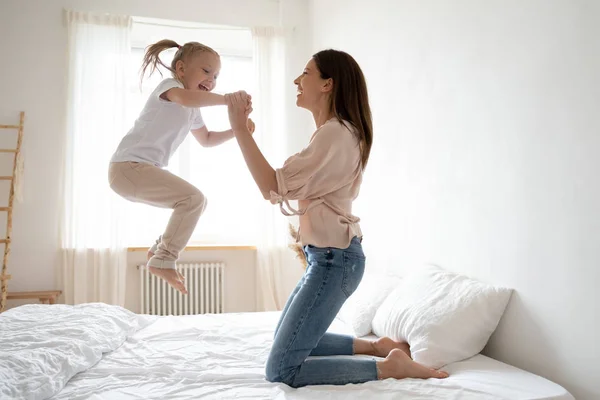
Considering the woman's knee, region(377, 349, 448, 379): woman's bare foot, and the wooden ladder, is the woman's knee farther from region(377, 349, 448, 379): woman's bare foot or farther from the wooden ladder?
the wooden ladder

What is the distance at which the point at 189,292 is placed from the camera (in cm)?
387

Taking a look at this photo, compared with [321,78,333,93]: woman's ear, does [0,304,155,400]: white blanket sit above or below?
below

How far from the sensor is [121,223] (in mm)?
3721

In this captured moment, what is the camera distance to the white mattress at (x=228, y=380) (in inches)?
56.2

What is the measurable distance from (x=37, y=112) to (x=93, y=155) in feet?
1.71

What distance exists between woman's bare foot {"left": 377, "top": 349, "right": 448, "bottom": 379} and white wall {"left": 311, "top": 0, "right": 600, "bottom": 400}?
38 cm

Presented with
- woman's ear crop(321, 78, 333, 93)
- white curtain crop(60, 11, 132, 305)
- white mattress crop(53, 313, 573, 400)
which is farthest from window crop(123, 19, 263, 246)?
woman's ear crop(321, 78, 333, 93)

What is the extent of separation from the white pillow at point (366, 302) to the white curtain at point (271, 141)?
4.67 ft

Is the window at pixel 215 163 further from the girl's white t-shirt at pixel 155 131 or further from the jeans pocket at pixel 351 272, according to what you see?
the jeans pocket at pixel 351 272

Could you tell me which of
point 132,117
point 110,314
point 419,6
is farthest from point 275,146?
point 110,314

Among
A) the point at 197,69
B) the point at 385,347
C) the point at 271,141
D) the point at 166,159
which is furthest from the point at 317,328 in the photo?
the point at 271,141

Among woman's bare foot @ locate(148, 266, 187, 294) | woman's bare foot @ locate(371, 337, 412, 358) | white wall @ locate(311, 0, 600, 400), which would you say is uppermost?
white wall @ locate(311, 0, 600, 400)

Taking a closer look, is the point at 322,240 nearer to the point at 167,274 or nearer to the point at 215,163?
the point at 167,274

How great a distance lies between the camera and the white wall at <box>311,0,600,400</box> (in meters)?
1.49
